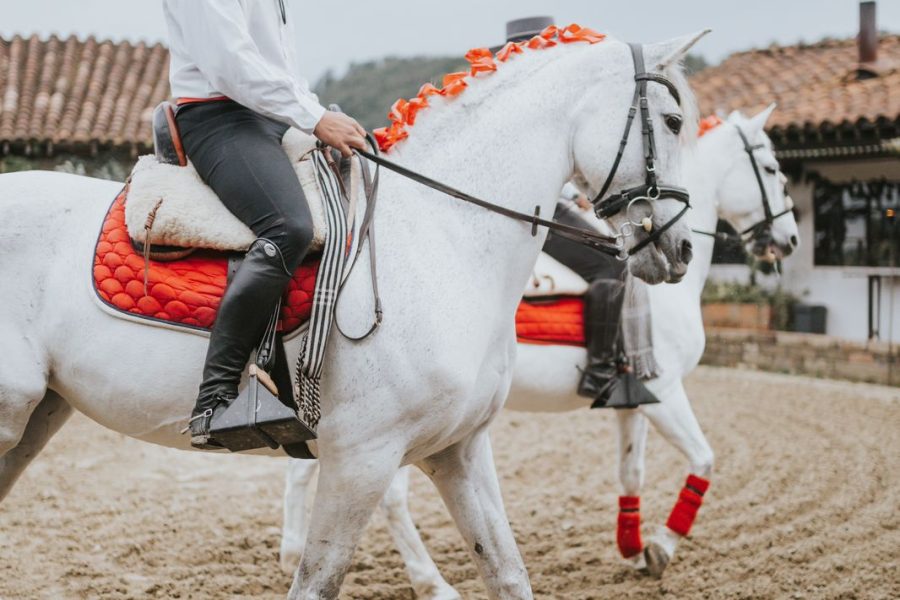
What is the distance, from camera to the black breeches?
293 cm

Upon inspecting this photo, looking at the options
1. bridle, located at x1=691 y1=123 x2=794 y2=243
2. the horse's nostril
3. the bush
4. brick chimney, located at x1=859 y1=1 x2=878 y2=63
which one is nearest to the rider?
the horse's nostril

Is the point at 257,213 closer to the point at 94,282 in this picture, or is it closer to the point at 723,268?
the point at 94,282

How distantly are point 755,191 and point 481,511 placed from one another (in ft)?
12.1

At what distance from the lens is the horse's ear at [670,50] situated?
3.19 metres

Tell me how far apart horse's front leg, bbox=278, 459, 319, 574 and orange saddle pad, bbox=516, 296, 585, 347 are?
56.3 inches

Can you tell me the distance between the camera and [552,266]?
17.7 feet

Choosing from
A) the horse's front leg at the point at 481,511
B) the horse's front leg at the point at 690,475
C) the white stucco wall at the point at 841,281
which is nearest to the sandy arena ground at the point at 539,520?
the horse's front leg at the point at 690,475

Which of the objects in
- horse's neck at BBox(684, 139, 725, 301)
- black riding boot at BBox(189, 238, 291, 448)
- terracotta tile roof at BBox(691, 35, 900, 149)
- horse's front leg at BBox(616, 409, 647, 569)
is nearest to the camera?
black riding boot at BBox(189, 238, 291, 448)

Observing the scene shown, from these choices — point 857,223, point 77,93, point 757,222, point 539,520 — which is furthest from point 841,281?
point 77,93

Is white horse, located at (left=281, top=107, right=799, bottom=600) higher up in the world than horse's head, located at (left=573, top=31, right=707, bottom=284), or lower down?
lower down

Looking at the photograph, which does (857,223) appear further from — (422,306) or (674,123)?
(422,306)

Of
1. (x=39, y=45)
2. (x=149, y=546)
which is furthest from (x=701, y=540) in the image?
(x=39, y=45)

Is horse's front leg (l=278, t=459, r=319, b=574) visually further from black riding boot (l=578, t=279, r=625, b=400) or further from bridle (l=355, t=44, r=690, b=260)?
bridle (l=355, t=44, r=690, b=260)

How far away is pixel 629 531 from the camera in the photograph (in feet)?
17.2
